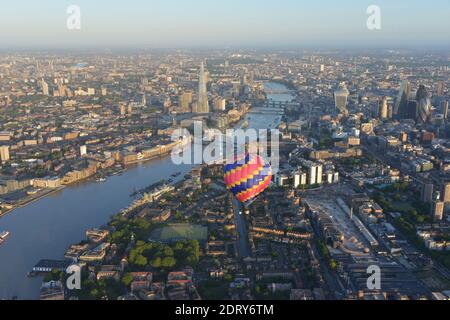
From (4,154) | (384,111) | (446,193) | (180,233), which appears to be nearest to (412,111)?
(384,111)

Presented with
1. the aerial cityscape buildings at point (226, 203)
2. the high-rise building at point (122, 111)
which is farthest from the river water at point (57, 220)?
the high-rise building at point (122, 111)

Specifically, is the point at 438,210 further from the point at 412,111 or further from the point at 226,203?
the point at 412,111

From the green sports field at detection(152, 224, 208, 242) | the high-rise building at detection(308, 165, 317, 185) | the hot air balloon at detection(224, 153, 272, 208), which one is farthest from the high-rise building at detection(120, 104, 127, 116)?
the hot air balloon at detection(224, 153, 272, 208)

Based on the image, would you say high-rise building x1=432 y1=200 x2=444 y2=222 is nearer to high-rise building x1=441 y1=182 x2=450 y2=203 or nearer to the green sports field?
high-rise building x1=441 y1=182 x2=450 y2=203

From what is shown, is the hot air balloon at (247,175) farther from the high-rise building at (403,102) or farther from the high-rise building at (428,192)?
the high-rise building at (403,102)

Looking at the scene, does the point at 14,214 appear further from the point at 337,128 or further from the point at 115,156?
the point at 337,128

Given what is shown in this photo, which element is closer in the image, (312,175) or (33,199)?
(33,199)
